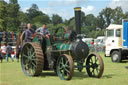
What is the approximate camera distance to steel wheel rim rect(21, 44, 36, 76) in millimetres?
9898

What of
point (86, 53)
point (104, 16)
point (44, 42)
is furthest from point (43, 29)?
point (104, 16)

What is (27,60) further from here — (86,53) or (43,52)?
(86,53)

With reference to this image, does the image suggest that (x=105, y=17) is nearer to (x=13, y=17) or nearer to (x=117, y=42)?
(x=13, y=17)

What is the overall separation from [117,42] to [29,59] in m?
9.43

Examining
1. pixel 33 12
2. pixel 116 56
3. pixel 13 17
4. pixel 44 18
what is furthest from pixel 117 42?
pixel 33 12

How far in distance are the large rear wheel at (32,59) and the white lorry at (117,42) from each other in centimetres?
788

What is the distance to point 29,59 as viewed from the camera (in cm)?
1008

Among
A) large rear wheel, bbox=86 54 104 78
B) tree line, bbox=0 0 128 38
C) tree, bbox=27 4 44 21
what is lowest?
large rear wheel, bbox=86 54 104 78

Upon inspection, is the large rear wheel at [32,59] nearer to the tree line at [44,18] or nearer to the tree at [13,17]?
the tree line at [44,18]

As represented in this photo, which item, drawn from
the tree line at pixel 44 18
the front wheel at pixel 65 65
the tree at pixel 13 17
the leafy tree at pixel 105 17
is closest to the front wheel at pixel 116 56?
the front wheel at pixel 65 65

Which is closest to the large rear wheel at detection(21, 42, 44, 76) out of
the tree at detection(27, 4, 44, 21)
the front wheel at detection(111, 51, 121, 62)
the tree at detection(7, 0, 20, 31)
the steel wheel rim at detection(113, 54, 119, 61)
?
the front wheel at detection(111, 51, 121, 62)

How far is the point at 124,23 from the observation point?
16656mm

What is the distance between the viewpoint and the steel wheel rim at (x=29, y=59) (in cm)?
990

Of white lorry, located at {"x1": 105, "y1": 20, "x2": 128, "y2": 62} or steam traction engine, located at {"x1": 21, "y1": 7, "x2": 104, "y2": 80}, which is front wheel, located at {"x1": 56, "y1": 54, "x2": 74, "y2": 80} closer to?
steam traction engine, located at {"x1": 21, "y1": 7, "x2": 104, "y2": 80}
